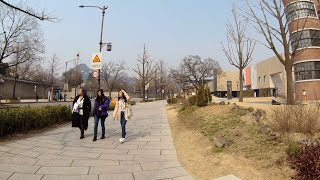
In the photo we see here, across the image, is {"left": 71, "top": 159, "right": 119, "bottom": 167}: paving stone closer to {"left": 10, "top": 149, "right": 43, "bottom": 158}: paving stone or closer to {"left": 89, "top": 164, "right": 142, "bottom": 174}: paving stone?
{"left": 89, "top": 164, "right": 142, "bottom": 174}: paving stone

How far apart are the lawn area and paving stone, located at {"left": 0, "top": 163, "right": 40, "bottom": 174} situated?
3.10 meters

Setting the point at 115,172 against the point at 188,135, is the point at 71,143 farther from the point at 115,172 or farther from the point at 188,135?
the point at 188,135

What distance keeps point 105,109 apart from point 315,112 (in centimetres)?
615

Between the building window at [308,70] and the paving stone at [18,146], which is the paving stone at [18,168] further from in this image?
the building window at [308,70]

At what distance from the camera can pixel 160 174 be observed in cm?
557

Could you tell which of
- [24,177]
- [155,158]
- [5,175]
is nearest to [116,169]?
[155,158]

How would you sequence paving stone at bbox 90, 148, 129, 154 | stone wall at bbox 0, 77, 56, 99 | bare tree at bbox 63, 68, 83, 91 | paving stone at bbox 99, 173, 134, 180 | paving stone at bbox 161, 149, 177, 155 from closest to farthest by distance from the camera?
paving stone at bbox 99, 173, 134, 180 < paving stone at bbox 90, 148, 129, 154 < paving stone at bbox 161, 149, 177, 155 < stone wall at bbox 0, 77, 56, 99 < bare tree at bbox 63, 68, 83, 91

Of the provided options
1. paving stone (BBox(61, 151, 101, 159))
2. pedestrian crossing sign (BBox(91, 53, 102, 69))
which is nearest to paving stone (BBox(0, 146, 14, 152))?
paving stone (BBox(61, 151, 101, 159))

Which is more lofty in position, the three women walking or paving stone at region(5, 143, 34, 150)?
the three women walking

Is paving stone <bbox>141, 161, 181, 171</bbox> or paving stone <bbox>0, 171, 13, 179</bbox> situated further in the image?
paving stone <bbox>141, 161, 181, 171</bbox>

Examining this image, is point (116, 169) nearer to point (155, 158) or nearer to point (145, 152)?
point (155, 158)

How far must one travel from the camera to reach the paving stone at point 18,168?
210 inches

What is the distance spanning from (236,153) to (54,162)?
13.1ft

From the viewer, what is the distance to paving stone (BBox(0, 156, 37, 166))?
5.89 m
